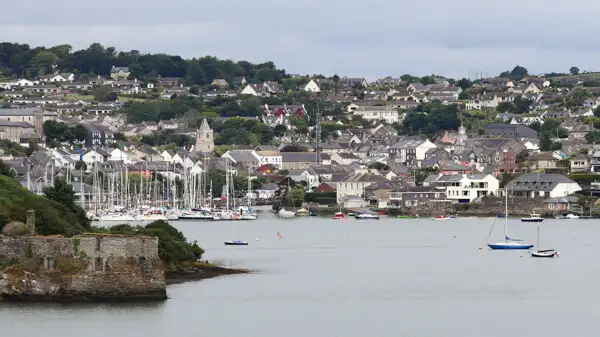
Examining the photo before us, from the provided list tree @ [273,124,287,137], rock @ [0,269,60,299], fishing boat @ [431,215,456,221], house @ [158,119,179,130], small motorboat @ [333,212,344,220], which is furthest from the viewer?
tree @ [273,124,287,137]

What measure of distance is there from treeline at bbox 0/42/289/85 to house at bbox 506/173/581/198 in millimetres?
82503

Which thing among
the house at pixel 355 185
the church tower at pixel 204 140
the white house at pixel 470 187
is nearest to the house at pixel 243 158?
the church tower at pixel 204 140

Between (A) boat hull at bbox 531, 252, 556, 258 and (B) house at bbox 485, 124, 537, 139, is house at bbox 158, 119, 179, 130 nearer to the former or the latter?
(B) house at bbox 485, 124, 537, 139

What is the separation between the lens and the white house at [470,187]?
93.7 m

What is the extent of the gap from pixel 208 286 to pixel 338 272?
7370 millimetres

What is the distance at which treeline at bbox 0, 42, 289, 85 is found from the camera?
174m

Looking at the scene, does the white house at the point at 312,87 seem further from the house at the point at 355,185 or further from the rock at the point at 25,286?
the rock at the point at 25,286

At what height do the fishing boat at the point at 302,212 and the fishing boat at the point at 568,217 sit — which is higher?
the fishing boat at the point at 302,212

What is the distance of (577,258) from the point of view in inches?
1991

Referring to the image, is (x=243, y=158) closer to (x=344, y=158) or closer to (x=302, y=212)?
(x=344, y=158)

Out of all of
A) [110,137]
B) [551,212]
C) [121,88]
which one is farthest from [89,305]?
[121,88]

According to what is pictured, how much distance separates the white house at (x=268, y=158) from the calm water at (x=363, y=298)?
55054mm

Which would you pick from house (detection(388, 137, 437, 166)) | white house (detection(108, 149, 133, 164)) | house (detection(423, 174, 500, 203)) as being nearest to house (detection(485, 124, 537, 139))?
house (detection(388, 137, 437, 166))

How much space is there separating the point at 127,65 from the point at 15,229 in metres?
148
